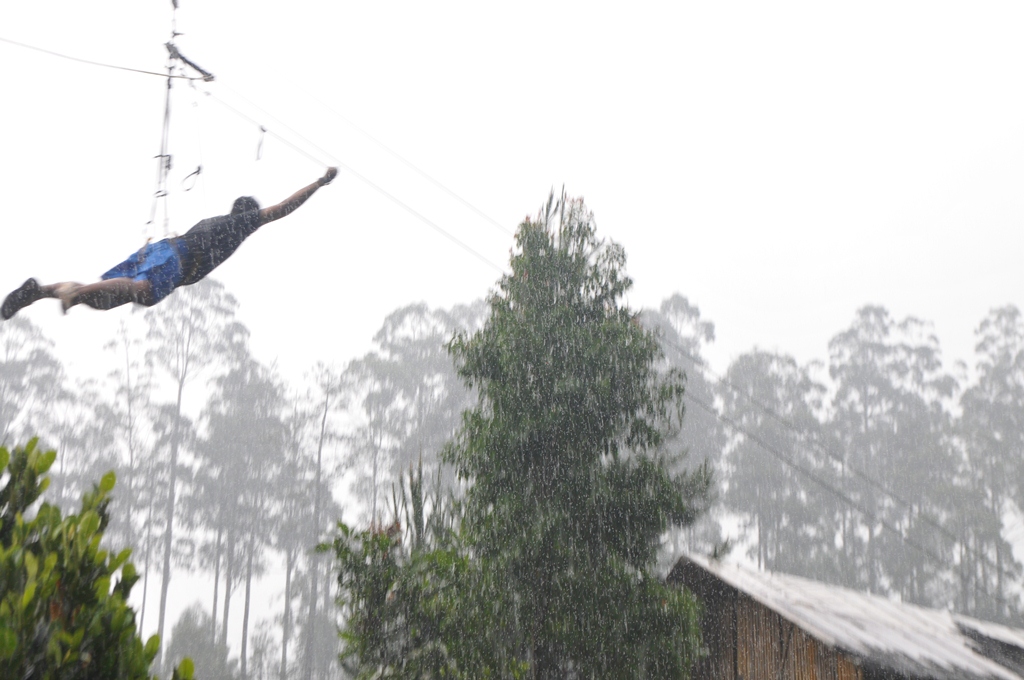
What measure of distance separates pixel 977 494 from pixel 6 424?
32977 millimetres

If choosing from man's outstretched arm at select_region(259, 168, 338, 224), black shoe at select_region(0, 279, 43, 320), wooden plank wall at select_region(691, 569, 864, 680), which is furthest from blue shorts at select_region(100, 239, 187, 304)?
wooden plank wall at select_region(691, 569, 864, 680)

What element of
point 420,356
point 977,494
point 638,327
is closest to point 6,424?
point 420,356

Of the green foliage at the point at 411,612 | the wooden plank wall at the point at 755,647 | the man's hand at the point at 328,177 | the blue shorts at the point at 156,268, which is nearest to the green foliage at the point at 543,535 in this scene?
the green foliage at the point at 411,612

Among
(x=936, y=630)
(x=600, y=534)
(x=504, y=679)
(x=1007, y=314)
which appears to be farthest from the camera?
(x=1007, y=314)

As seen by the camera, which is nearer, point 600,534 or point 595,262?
point 600,534

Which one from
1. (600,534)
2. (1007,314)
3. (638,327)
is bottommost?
(600,534)

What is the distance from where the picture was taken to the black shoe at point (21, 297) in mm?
4211

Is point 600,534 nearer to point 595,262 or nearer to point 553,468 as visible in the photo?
point 553,468

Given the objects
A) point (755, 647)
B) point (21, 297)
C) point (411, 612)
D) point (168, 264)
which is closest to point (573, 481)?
point (411, 612)

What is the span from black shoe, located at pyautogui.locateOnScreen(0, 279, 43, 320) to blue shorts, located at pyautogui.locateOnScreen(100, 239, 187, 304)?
445 millimetres

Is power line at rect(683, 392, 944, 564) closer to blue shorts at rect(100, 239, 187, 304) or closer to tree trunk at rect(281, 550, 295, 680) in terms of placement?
blue shorts at rect(100, 239, 187, 304)

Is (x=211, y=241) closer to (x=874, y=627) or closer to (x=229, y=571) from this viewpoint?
(x=874, y=627)

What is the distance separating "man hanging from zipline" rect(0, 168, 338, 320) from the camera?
443 centimetres

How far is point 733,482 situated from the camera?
2989cm
